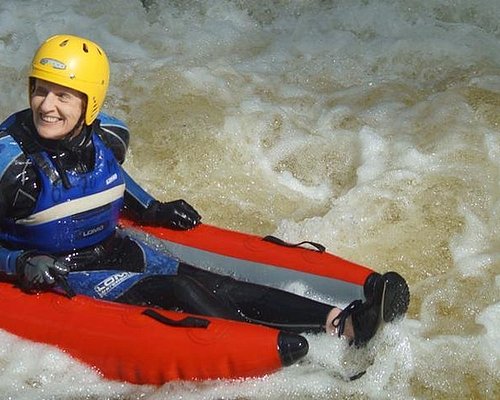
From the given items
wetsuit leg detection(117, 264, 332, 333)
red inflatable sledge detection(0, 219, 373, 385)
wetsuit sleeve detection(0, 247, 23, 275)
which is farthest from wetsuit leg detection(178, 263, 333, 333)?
wetsuit sleeve detection(0, 247, 23, 275)

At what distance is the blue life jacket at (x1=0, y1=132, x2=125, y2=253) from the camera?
10.6 ft

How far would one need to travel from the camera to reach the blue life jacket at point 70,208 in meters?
3.22

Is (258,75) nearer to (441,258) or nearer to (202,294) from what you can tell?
(441,258)

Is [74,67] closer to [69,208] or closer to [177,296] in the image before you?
[69,208]

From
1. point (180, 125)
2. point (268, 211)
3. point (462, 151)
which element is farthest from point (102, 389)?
point (462, 151)

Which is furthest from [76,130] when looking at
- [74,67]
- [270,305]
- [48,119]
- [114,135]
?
[270,305]

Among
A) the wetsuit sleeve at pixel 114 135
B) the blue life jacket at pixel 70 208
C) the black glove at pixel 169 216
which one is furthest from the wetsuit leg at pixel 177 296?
the wetsuit sleeve at pixel 114 135

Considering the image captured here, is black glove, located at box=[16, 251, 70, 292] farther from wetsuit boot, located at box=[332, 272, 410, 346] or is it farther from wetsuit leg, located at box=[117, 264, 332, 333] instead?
wetsuit boot, located at box=[332, 272, 410, 346]

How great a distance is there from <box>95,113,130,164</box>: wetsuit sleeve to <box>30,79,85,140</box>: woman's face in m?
0.35

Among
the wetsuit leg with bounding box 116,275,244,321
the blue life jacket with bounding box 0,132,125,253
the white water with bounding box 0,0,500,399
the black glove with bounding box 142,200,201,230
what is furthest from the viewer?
the black glove with bounding box 142,200,201,230

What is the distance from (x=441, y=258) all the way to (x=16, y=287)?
189 centimetres

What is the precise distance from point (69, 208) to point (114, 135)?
0.44 meters

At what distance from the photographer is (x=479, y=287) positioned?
4035 mm

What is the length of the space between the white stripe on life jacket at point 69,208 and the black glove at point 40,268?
117 mm
